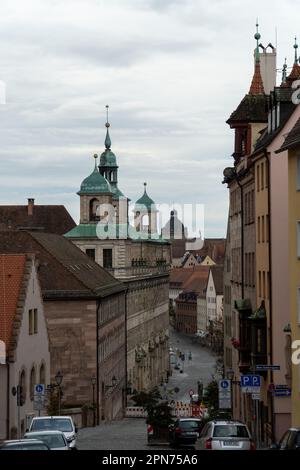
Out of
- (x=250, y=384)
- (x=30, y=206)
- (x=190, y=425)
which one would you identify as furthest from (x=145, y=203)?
(x=250, y=384)

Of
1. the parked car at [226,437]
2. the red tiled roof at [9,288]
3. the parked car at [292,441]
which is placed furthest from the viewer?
the red tiled roof at [9,288]

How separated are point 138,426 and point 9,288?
62.7ft

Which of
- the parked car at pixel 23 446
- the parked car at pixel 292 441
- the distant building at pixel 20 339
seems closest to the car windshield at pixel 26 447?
A: the parked car at pixel 23 446

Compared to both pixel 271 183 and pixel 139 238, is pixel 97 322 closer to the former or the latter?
pixel 271 183

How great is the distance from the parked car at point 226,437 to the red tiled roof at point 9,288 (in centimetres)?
2191

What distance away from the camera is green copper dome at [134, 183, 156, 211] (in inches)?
7039

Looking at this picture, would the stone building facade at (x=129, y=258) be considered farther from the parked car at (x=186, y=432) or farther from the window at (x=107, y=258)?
the parked car at (x=186, y=432)

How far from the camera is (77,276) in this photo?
77500 mm

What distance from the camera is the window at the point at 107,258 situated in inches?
5108

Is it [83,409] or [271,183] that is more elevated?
[271,183]

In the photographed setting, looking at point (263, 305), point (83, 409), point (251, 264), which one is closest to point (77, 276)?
point (83, 409)

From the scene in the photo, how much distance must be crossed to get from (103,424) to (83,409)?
4297 millimetres

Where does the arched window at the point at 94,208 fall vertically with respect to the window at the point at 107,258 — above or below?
above

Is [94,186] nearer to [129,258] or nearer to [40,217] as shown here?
[129,258]
